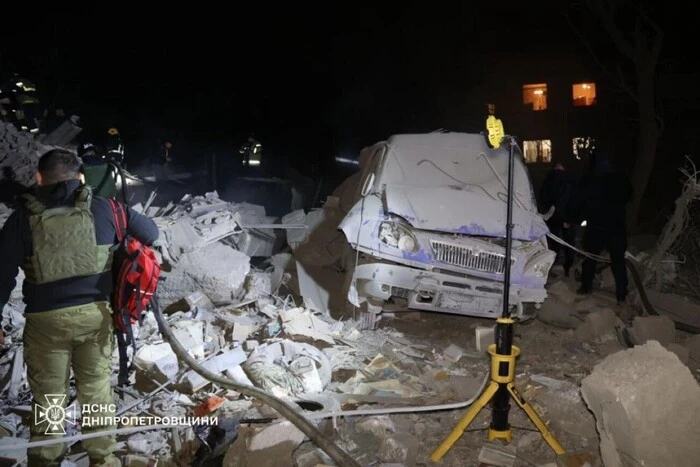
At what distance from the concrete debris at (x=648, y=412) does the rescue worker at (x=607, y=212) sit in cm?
383

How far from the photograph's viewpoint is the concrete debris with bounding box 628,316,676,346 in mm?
5043

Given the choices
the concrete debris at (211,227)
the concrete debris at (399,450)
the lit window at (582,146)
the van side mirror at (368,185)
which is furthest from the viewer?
the lit window at (582,146)

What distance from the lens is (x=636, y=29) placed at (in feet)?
40.1

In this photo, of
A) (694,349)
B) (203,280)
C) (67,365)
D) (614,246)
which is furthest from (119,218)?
(614,246)

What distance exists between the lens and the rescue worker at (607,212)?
251 inches

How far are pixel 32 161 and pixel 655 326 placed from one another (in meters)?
9.03

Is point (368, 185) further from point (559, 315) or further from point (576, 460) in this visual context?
point (576, 460)

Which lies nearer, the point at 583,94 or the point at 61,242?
the point at 61,242

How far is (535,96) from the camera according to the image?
840 inches

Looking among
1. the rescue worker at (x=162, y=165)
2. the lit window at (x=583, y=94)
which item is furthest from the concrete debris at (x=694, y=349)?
the lit window at (x=583, y=94)

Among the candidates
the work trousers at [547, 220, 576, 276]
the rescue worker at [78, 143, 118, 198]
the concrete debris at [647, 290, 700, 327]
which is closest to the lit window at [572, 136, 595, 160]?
the work trousers at [547, 220, 576, 276]

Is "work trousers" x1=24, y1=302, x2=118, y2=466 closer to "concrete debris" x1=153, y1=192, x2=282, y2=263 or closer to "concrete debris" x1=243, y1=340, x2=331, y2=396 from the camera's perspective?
"concrete debris" x1=243, y1=340, x2=331, y2=396

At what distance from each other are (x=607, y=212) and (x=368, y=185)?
3179mm

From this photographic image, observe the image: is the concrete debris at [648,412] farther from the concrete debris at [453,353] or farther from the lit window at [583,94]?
the lit window at [583,94]
